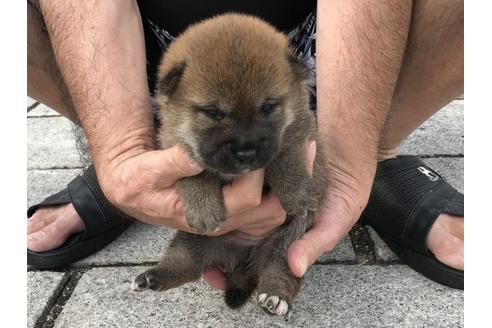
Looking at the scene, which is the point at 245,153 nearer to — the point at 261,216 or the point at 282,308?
the point at 261,216

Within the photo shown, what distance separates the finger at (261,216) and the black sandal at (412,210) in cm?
73

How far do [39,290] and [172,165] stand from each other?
3.38ft

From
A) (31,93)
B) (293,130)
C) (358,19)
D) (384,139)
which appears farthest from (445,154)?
(31,93)

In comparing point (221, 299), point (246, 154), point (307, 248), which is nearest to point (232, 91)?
point (246, 154)

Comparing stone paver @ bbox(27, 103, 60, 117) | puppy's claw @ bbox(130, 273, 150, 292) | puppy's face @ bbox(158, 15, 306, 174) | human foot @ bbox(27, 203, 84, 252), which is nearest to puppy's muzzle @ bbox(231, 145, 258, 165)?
puppy's face @ bbox(158, 15, 306, 174)

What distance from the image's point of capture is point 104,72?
7.09ft

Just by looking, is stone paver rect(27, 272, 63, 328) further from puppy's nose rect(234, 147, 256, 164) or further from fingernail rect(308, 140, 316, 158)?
fingernail rect(308, 140, 316, 158)

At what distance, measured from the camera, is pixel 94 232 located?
2.54m

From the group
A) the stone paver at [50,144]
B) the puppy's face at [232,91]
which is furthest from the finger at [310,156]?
the stone paver at [50,144]

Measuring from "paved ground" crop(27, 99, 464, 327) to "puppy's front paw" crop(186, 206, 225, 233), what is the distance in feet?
1.43

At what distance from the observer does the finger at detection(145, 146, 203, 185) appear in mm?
1745

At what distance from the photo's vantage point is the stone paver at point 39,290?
2115mm

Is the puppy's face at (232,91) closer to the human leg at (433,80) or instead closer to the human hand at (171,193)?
the human hand at (171,193)

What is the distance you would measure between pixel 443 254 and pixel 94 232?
5.58ft
